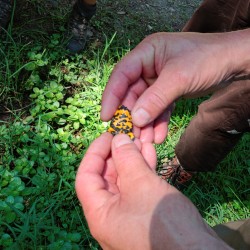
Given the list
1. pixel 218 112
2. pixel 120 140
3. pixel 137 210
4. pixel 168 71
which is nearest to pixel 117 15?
pixel 218 112

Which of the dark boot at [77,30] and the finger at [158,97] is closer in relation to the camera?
the finger at [158,97]

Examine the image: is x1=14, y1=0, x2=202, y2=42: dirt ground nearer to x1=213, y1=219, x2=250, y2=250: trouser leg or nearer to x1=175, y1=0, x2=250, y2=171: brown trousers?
x1=175, y1=0, x2=250, y2=171: brown trousers

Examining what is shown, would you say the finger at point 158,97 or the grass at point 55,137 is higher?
the finger at point 158,97

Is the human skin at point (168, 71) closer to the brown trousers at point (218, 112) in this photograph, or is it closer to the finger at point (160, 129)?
the finger at point (160, 129)

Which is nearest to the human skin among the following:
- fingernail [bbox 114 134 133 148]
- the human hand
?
fingernail [bbox 114 134 133 148]

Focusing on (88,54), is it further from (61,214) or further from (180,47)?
(180,47)

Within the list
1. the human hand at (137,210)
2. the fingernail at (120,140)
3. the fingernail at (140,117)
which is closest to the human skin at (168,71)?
the fingernail at (140,117)
